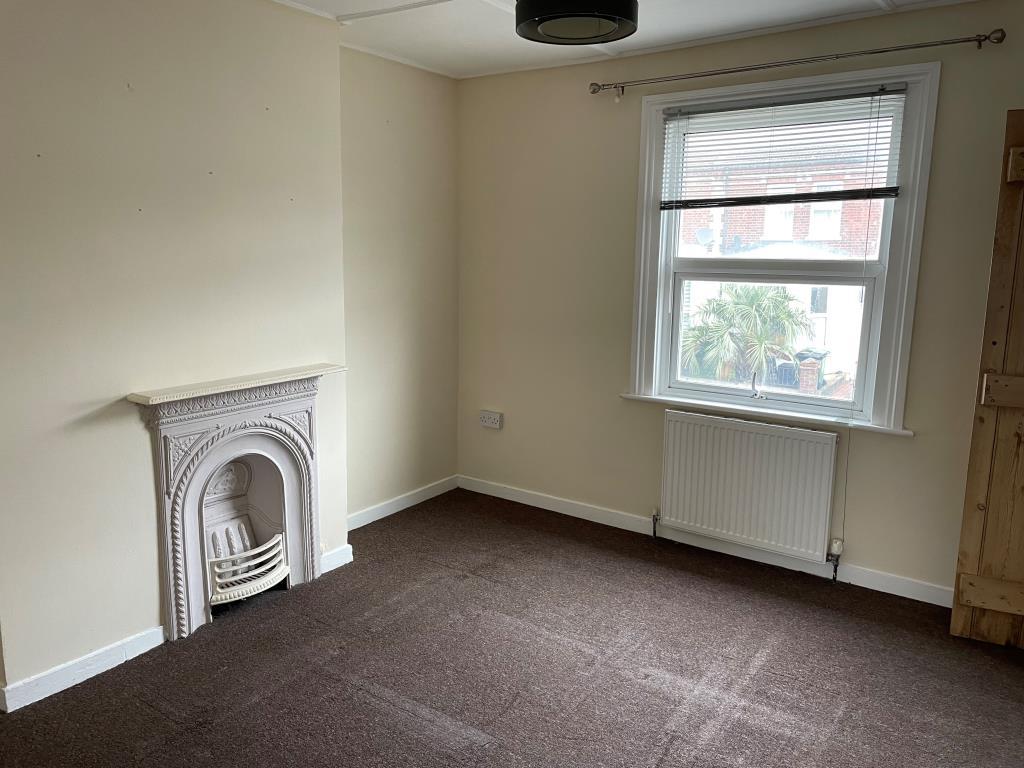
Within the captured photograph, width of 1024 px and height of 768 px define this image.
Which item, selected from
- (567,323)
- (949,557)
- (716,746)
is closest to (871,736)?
(716,746)

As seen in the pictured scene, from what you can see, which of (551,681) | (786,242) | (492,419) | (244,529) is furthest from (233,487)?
(786,242)

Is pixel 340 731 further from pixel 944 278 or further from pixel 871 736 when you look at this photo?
pixel 944 278

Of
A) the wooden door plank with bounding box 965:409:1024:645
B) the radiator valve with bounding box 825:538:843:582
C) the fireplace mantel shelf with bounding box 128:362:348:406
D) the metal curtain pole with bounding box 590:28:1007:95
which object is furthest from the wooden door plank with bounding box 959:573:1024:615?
the fireplace mantel shelf with bounding box 128:362:348:406

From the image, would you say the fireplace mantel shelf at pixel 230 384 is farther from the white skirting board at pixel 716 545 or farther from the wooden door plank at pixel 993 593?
the wooden door plank at pixel 993 593

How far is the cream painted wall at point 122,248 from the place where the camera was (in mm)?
2496

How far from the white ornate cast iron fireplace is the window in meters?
1.86

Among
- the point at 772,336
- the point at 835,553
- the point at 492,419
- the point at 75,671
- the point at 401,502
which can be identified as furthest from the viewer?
the point at 492,419

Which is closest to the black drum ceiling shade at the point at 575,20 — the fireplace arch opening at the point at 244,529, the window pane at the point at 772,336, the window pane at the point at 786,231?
the window pane at the point at 786,231

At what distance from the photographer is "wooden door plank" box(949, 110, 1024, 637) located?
2.87 m

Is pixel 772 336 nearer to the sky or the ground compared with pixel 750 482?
nearer to the sky

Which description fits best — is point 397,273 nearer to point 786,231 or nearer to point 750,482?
point 786,231

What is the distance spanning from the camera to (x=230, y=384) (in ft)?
10.0

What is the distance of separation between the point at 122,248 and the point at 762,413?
2.91m

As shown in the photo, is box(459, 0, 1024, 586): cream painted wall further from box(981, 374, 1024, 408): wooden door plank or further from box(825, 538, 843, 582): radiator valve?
box(981, 374, 1024, 408): wooden door plank
